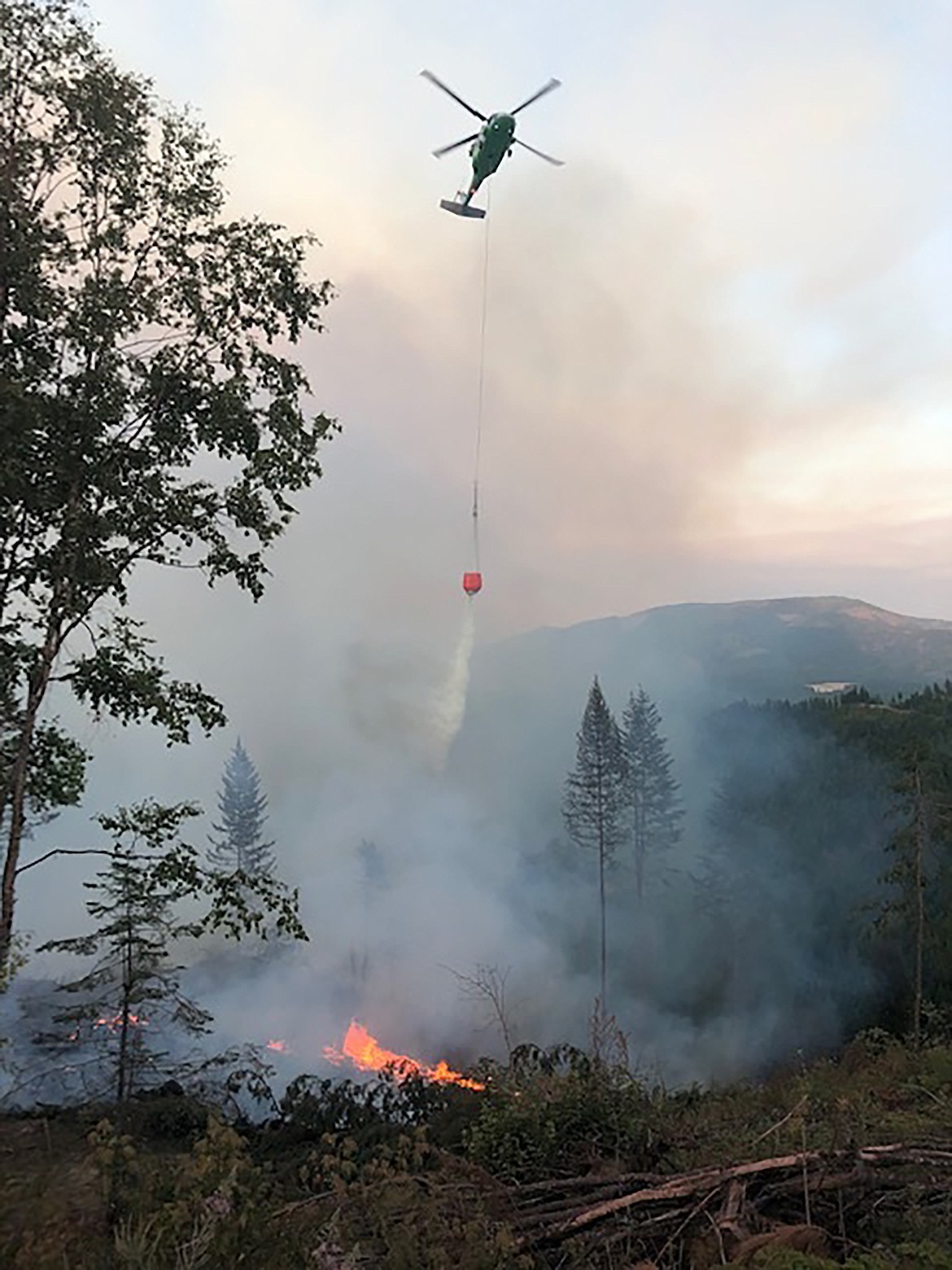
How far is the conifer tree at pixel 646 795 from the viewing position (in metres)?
56.4

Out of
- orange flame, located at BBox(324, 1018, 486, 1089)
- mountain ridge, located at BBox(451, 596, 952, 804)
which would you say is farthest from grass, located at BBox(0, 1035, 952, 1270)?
mountain ridge, located at BBox(451, 596, 952, 804)

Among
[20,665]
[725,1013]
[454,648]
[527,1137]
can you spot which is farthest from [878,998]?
[454,648]

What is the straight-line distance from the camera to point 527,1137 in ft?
25.7

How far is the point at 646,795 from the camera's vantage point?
2250 inches

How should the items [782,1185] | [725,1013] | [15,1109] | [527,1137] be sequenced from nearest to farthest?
1. [782,1185]
2. [527,1137]
3. [15,1109]
4. [725,1013]

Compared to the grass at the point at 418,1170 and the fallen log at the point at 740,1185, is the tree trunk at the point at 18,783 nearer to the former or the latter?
the grass at the point at 418,1170

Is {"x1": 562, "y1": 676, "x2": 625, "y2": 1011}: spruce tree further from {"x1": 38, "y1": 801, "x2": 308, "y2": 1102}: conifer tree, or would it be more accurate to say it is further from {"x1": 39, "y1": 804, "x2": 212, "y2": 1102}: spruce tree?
{"x1": 39, "y1": 804, "x2": 212, "y2": 1102}: spruce tree

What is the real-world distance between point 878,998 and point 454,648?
98372mm

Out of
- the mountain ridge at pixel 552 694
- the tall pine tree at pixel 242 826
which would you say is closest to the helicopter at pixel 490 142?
the tall pine tree at pixel 242 826

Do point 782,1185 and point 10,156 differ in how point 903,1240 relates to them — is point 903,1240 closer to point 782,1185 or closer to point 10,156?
point 782,1185

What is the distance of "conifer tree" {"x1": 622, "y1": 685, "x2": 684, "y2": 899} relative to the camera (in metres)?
56.4

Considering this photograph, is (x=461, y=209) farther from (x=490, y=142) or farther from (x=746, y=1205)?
(x=746, y=1205)

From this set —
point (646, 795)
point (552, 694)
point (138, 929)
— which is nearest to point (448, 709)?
point (552, 694)

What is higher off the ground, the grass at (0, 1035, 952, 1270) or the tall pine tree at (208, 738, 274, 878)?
the grass at (0, 1035, 952, 1270)
